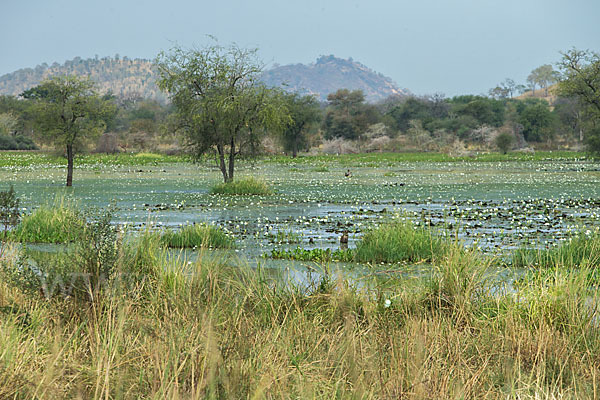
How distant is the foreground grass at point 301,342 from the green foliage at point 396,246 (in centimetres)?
346

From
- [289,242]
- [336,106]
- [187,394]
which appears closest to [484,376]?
[187,394]

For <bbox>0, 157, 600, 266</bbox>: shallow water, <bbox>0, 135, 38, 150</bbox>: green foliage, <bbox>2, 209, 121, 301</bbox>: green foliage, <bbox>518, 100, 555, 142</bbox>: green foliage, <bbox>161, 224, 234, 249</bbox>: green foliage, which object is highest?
<bbox>518, 100, 555, 142</bbox>: green foliage

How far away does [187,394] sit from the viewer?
4.63m

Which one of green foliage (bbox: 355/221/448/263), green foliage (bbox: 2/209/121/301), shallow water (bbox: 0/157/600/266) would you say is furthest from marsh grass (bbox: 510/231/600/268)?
green foliage (bbox: 2/209/121/301)

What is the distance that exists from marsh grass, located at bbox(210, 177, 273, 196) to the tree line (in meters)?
2.24

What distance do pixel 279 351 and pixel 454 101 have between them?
400 ft

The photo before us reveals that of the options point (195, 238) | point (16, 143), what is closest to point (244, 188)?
point (195, 238)

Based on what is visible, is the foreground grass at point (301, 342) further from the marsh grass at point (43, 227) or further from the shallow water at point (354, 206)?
the marsh grass at point (43, 227)

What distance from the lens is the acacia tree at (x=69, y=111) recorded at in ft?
96.9

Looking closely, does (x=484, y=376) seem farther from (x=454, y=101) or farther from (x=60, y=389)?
(x=454, y=101)

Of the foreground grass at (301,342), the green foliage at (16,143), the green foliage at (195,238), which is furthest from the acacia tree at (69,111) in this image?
the green foliage at (16,143)

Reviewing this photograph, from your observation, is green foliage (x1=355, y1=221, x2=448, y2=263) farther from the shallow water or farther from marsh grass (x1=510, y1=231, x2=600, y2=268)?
marsh grass (x1=510, y1=231, x2=600, y2=268)

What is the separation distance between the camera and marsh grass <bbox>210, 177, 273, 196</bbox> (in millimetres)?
27281

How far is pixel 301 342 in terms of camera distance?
6.00 metres
